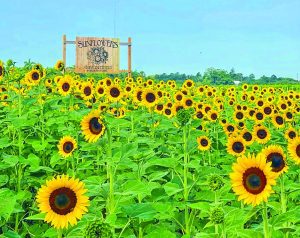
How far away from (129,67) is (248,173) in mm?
23780

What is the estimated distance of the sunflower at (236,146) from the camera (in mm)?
6074

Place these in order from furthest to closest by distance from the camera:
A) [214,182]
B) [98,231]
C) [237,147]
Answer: [237,147], [214,182], [98,231]

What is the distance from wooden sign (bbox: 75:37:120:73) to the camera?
26766 millimetres

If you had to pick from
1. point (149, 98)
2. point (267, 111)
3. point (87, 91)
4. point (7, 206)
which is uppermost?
point (87, 91)

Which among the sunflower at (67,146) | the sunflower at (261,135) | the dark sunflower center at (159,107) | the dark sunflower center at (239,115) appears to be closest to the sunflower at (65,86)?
the dark sunflower center at (159,107)

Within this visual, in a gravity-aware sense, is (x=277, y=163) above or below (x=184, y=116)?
below

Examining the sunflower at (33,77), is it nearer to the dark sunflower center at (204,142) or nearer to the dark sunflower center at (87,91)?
the dark sunflower center at (87,91)

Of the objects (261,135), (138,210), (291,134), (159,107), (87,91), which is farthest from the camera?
(159,107)

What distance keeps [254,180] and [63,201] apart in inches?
44.1

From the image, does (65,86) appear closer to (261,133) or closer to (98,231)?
(261,133)

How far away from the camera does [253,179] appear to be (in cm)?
273

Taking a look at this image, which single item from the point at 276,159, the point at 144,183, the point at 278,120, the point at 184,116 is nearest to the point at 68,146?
the point at 184,116

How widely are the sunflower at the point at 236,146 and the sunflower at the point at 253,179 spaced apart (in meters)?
3.33

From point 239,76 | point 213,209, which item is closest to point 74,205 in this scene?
point 213,209
